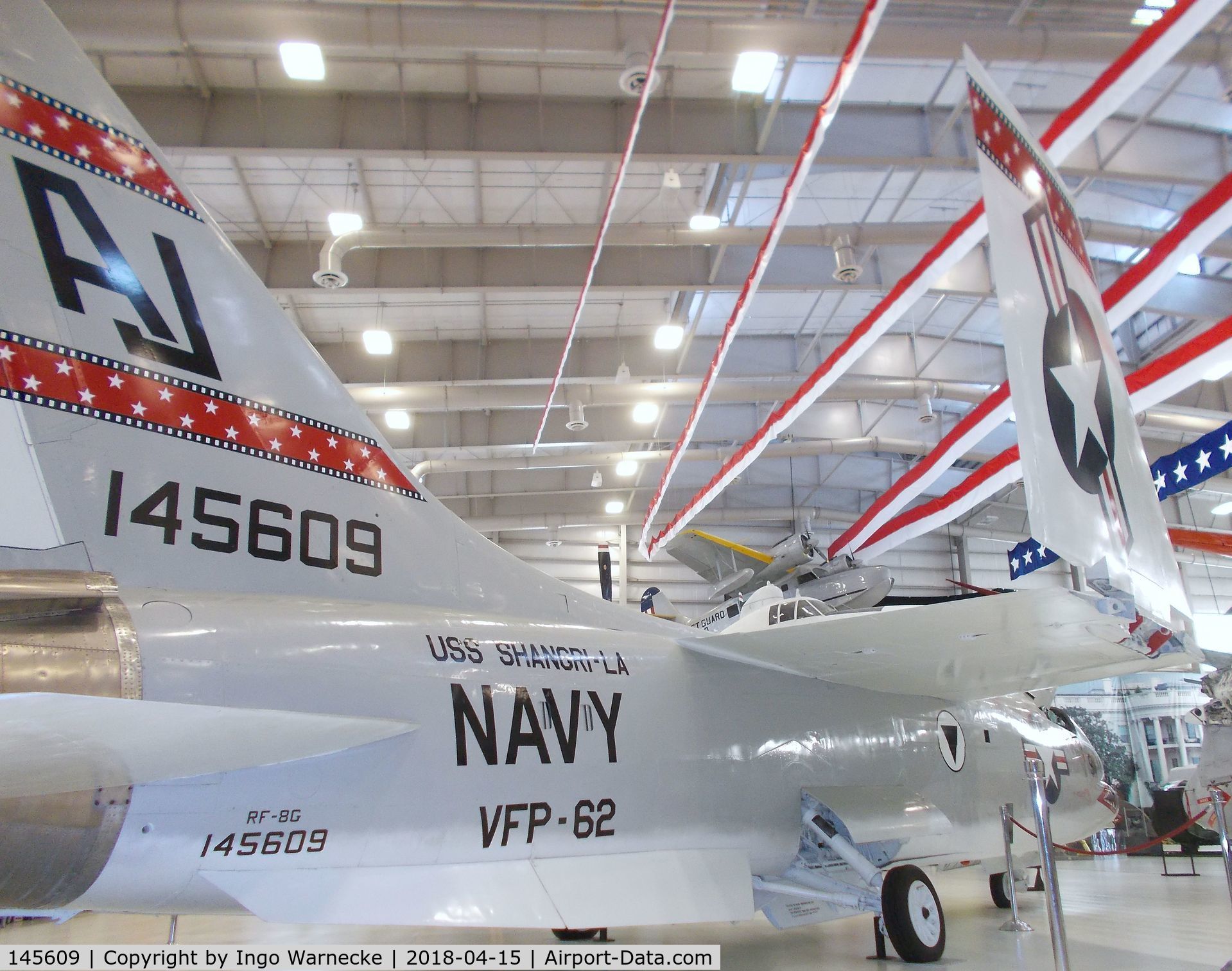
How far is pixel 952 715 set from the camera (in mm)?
6426

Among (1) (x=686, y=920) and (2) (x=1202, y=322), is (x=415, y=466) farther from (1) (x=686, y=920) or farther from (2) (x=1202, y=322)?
(2) (x=1202, y=322)

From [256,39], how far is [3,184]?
4909 mm

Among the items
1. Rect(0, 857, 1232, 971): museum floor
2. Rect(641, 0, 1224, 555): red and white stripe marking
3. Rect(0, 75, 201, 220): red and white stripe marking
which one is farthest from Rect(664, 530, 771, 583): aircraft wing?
Rect(0, 75, 201, 220): red and white stripe marking

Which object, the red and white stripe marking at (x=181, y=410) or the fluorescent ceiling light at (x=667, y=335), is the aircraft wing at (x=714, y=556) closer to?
the fluorescent ceiling light at (x=667, y=335)

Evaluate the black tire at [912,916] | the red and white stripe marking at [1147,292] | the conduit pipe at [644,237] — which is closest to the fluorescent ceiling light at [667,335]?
the conduit pipe at [644,237]

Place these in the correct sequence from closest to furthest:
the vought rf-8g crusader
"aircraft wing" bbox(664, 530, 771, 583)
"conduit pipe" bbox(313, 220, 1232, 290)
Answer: the vought rf-8g crusader < "conduit pipe" bbox(313, 220, 1232, 290) < "aircraft wing" bbox(664, 530, 771, 583)

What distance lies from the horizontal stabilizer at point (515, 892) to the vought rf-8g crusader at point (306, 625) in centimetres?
2

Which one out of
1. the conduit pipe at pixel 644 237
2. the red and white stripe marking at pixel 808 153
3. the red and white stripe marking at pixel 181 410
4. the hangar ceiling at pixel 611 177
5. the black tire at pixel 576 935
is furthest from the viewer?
the conduit pipe at pixel 644 237

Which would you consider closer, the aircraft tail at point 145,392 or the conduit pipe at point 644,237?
the aircraft tail at point 145,392

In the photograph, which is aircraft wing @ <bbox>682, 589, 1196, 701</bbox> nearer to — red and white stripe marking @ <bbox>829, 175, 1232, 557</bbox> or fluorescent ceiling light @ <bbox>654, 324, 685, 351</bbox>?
red and white stripe marking @ <bbox>829, 175, 1232, 557</bbox>

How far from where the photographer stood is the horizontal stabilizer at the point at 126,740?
212 centimetres

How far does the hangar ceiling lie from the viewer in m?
7.44

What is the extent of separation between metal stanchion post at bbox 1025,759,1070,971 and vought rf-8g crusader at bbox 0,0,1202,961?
2.56 ft

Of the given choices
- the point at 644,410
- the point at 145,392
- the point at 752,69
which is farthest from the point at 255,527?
the point at 644,410
